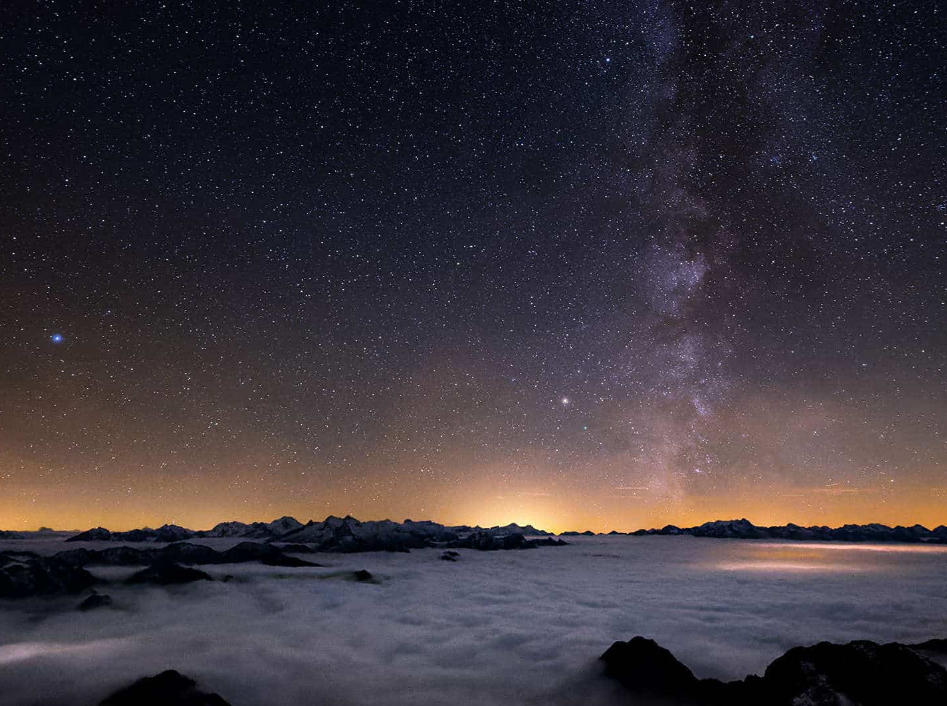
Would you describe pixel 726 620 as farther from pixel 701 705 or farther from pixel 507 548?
pixel 507 548

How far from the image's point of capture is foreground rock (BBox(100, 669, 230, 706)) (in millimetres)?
4043

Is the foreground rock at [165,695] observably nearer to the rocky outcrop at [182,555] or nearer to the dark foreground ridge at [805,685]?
the dark foreground ridge at [805,685]

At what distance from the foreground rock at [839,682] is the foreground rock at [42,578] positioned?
11437 mm

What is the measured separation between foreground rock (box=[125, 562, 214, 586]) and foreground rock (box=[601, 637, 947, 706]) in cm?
1091

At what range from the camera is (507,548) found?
32.8m

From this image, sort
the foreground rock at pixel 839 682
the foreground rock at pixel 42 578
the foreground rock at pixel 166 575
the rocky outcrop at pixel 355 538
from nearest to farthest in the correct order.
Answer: the foreground rock at pixel 839 682 < the foreground rock at pixel 42 578 < the foreground rock at pixel 166 575 < the rocky outcrop at pixel 355 538

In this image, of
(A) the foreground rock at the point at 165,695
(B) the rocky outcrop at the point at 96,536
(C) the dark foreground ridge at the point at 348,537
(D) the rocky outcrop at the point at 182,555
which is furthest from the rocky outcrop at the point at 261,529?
(A) the foreground rock at the point at 165,695

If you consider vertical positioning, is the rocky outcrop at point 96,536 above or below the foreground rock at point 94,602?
below

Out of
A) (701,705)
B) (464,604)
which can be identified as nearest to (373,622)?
(464,604)

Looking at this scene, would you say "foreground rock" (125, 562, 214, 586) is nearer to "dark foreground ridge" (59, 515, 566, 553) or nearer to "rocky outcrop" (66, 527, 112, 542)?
"dark foreground ridge" (59, 515, 566, 553)

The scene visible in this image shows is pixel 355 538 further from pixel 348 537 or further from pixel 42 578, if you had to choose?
pixel 42 578

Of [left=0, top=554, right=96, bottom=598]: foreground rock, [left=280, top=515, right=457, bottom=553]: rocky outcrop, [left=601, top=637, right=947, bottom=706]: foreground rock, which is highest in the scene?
[left=601, top=637, right=947, bottom=706]: foreground rock

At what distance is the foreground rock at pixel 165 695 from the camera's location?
4.04 meters

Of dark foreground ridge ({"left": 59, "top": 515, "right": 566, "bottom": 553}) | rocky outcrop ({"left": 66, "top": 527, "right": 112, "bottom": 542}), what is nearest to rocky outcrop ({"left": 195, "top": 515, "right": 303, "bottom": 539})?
dark foreground ridge ({"left": 59, "top": 515, "right": 566, "bottom": 553})
